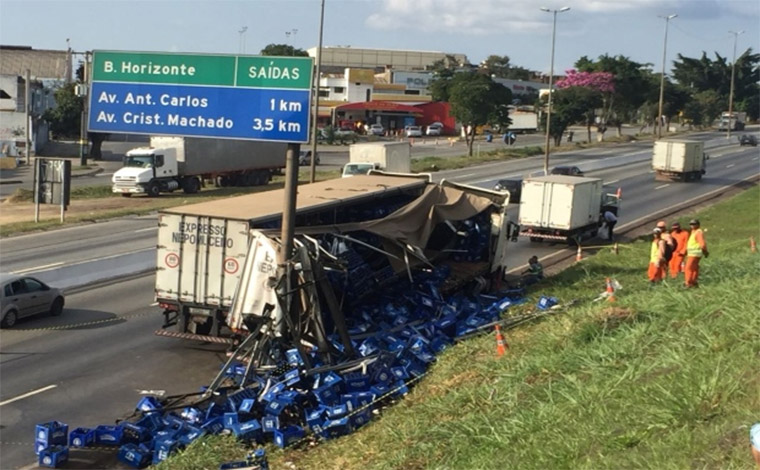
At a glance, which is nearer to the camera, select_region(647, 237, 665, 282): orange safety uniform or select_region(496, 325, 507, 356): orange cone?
select_region(496, 325, 507, 356): orange cone

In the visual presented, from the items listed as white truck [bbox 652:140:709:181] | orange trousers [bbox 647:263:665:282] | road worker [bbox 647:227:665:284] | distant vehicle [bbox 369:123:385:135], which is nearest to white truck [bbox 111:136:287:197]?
white truck [bbox 652:140:709:181]

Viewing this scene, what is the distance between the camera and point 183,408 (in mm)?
14477

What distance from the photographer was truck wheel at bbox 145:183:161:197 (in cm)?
5048

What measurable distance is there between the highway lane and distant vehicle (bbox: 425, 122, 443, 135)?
86.6 metres

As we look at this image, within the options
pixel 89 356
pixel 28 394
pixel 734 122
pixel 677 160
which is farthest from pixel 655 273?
pixel 734 122

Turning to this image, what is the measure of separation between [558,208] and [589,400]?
23610 mm

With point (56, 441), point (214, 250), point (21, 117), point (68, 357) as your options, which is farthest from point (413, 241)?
point (21, 117)

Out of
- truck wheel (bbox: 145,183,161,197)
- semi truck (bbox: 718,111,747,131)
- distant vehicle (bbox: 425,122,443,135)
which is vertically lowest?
truck wheel (bbox: 145,183,161,197)

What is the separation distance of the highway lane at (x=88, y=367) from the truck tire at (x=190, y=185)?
29406 millimetres

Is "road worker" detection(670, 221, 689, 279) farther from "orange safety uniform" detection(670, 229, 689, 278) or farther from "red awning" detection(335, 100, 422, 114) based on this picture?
"red awning" detection(335, 100, 422, 114)

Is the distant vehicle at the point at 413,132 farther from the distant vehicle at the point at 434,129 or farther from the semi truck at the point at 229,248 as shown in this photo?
the semi truck at the point at 229,248

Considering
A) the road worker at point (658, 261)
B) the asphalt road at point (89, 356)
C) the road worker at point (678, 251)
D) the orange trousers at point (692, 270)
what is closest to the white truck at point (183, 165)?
the asphalt road at point (89, 356)

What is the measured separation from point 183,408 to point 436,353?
4.46m

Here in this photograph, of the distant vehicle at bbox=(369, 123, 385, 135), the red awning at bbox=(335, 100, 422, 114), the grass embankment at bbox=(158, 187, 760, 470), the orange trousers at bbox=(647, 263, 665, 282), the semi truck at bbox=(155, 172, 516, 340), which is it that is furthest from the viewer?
the red awning at bbox=(335, 100, 422, 114)
